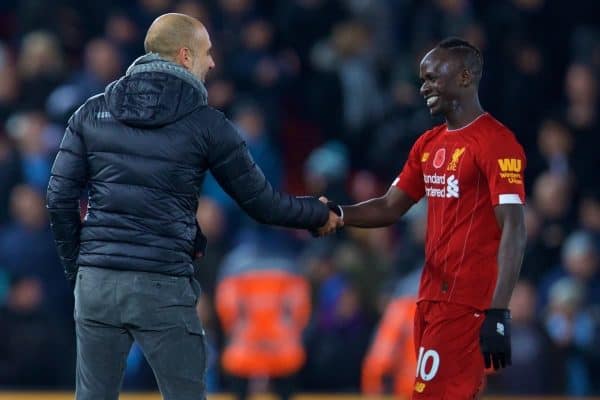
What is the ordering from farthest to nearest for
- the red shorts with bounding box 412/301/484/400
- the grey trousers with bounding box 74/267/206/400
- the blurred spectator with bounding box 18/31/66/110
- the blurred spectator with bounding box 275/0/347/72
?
the blurred spectator with bounding box 275/0/347/72 → the blurred spectator with bounding box 18/31/66/110 → the red shorts with bounding box 412/301/484/400 → the grey trousers with bounding box 74/267/206/400

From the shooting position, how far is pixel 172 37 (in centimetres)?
583

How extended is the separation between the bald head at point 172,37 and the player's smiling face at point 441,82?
3.17ft

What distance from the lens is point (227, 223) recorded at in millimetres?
11680

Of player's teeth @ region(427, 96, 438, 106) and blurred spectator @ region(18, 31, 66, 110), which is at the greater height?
blurred spectator @ region(18, 31, 66, 110)

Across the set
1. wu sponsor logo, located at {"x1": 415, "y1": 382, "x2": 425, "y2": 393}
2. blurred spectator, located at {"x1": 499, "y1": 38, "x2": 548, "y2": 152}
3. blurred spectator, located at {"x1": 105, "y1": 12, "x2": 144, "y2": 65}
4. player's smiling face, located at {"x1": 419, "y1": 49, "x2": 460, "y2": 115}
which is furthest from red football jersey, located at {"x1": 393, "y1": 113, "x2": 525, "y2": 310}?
blurred spectator, located at {"x1": 105, "y1": 12, "x2": 144, "y2": 65}

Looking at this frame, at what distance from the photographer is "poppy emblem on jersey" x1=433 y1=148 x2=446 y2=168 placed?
613 cm

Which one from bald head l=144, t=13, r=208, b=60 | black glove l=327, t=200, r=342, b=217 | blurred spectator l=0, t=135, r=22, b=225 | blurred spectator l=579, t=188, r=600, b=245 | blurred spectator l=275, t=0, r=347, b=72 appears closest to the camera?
bald head l=144, t=13, r=208, b=60

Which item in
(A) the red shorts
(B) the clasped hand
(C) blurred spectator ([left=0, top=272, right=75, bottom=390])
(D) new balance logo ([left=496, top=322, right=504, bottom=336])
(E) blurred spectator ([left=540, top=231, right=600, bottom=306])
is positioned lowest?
(C) blurred spectator ([left=0, top=272, right=75, bottom=390])

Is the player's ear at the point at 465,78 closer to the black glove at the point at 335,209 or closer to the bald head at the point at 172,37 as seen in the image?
the black glove at the point at 335,209

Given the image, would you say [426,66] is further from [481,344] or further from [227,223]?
[227,223]

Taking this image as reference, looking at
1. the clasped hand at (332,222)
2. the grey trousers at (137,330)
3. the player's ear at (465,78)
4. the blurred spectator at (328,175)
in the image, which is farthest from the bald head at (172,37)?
the blurred spectator at (328,175)

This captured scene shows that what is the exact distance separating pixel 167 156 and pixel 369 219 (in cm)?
122

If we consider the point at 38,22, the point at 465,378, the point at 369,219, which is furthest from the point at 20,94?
the point at 465,378

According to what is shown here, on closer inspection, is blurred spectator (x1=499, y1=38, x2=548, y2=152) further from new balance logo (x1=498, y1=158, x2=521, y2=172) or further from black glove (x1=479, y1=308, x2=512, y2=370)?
black glove (x1=479, y1=308, x2=512, y2=370)
